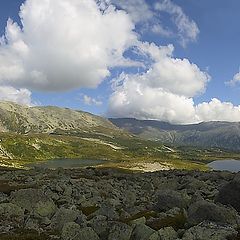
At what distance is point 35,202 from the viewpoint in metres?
36.6

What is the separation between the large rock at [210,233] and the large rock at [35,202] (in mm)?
17985

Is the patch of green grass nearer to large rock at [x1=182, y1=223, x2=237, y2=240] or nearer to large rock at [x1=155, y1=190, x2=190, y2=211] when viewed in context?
large rock at [x1=182, y1=223, x2=237, y2=240]

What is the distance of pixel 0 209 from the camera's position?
3412 centimetres

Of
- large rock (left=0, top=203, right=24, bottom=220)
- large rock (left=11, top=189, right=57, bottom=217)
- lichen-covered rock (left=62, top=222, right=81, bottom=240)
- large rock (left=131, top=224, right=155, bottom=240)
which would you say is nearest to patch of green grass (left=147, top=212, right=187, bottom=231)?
large rock (left=131, top=224, right=155, bottom=240)

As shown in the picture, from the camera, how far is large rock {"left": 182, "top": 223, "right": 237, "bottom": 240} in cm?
1922

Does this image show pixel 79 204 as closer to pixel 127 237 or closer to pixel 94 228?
pixel 94 228

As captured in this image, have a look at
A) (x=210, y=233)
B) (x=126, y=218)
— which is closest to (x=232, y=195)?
(x=126, y=218)

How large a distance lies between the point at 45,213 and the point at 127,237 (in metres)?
14.7

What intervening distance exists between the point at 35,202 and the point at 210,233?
21.5 m

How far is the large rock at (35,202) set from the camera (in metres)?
34.7

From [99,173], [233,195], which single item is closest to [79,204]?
[233,195]

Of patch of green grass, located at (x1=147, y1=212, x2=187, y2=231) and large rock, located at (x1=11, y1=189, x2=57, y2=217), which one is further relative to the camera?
large rock, located at (x1=11, y1=189, x2=57, y2=217)

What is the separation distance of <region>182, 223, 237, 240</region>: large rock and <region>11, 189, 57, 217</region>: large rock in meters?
18.0

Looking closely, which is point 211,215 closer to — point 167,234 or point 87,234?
point 167,234
